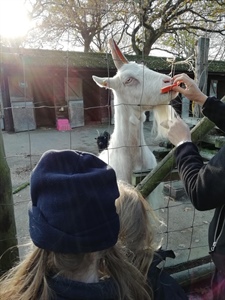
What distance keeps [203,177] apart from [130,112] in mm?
1717

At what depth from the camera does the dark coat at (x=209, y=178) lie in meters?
1.15

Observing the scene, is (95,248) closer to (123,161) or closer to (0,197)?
(0,197)

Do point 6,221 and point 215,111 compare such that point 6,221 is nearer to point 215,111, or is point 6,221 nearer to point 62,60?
point 215,111

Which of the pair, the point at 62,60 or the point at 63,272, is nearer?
the point at 63,272

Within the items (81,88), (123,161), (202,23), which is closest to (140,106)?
(123,161)

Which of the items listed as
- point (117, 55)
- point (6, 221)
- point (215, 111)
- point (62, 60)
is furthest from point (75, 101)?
point (215, 111)

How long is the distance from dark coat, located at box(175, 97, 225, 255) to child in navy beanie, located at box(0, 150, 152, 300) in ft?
1.33

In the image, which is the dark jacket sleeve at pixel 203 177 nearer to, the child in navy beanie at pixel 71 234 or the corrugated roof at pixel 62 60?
the child in navy beanie at pixel 71 234

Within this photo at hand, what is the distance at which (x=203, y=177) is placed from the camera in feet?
3.84

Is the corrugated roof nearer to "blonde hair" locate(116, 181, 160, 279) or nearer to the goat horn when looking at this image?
the goat horn

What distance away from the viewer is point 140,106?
2.69 meters

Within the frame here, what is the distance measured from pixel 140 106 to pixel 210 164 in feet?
5.23

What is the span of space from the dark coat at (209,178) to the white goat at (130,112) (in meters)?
1.15

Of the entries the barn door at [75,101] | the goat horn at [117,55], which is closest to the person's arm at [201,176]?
the goat horn at [117,55]
